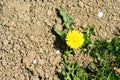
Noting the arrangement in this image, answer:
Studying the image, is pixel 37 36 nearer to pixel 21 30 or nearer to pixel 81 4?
pixel 21 30

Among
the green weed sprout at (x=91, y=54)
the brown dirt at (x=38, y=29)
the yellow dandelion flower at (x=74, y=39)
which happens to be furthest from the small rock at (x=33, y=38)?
the yellow dandelion flower at (x=74, y=39)

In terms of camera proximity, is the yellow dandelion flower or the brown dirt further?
the brown dirt

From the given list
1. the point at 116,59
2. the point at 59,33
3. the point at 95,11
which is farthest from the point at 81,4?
the point at 116,59

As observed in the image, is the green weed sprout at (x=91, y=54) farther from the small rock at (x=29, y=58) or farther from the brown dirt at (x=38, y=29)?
the small rock at (x=29, y=58)

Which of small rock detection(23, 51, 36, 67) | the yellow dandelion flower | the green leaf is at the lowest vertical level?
small rock detection(23, 51, 36, 67)

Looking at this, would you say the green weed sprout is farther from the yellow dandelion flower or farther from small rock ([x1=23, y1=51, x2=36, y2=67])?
small rock ([x1=23, y1=51, x2=36, y2=67])

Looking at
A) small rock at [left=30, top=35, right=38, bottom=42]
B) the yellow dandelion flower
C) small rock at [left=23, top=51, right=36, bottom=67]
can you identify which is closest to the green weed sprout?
the yellow dandelion flower
